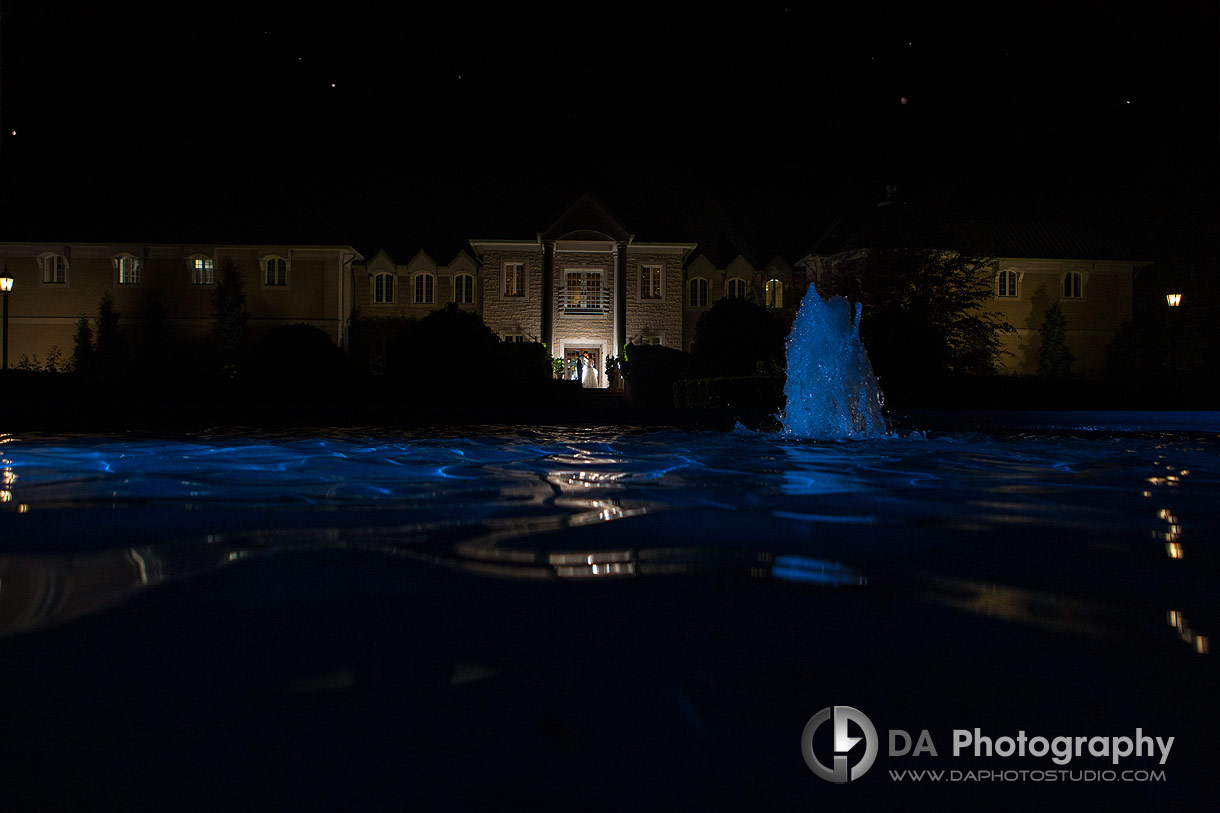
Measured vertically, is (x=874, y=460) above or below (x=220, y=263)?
below

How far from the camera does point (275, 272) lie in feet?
119

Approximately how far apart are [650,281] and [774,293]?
645 cm

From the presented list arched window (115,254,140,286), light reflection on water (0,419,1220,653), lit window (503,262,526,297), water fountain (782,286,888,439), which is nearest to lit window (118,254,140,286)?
arched window (115,254,140,286)

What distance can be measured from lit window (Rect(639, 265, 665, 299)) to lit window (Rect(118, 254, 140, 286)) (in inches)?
847

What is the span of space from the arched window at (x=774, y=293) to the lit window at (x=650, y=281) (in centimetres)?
559

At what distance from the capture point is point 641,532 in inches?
172

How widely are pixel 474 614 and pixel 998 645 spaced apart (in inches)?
63.5

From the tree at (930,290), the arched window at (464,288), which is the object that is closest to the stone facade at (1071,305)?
the tree at (930,290)

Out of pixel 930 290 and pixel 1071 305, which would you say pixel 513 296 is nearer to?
pixel 930 290

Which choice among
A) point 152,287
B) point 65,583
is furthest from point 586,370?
point 65,583

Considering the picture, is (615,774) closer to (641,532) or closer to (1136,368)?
(641,532)

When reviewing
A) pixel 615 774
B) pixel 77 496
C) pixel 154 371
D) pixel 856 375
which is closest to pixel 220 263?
pixel 154 371

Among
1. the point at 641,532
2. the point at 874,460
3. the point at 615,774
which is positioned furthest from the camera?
the point at 874,460

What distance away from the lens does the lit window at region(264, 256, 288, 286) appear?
119ft
